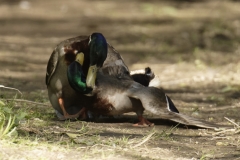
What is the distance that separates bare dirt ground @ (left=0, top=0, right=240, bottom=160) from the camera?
466 centimetres

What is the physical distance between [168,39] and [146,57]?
1.63m

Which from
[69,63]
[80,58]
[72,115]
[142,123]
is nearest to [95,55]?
[80,58]

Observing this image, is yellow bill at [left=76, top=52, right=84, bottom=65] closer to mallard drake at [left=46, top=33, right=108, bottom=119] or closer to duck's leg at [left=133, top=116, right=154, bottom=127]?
mallard drake at [left=46, top=33, right=108, bottom=119]

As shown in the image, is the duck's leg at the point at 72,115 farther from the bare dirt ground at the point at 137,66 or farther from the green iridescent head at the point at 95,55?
the green iridescent head at the point at 95,55

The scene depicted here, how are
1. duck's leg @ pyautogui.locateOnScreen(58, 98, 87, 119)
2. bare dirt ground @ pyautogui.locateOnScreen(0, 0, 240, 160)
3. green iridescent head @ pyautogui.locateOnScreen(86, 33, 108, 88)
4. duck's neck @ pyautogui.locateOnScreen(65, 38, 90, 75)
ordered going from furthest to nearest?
duck's leg @ pyautogui.locateOnScreen(58, 98, 87, 119) < duck's neck @ pyautogui.locateOnScreen(65, 38, 90, 75) < green iridescent head @ pyautogui.locateOnScreen(86, 33, 108, 88) < bare dirt ground @ pyautogui.locateOnScreen(0, 0, 240, 160)

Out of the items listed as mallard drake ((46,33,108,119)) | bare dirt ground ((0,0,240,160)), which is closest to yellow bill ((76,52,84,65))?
mallard drake ((46,33,108,119))

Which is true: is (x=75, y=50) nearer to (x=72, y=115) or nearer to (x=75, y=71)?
(x=75, y=71)

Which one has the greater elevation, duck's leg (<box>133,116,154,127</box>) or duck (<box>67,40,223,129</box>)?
duck (<box>67,40,223,129</box>)

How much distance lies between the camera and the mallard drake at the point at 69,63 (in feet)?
18.8

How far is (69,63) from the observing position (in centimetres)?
586

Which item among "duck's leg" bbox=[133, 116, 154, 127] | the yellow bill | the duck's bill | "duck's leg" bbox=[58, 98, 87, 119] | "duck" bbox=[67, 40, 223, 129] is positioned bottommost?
"duck's leg" bbox=[133, 116, 154, 127]

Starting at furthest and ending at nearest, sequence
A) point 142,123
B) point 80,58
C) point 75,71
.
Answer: point 142,123
point 80,58
point 75,71

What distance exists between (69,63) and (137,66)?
14.0 feet

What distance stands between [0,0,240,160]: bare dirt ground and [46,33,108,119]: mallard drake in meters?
0.20
